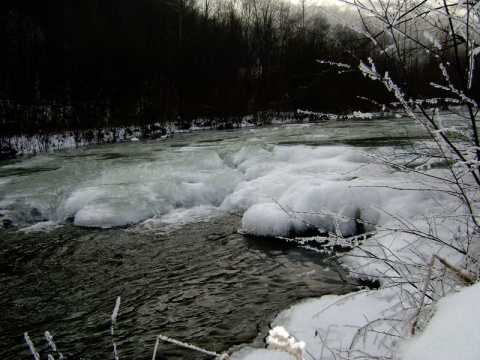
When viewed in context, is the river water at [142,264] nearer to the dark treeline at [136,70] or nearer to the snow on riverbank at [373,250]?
the snow on riverbank at [373,250]

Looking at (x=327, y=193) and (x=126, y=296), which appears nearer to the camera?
(x=126, y=296)

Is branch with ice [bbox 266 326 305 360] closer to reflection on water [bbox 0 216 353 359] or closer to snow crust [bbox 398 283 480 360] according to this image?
snow crust [bbox 398 283 480 360]

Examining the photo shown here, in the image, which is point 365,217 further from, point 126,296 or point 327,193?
point 126,296

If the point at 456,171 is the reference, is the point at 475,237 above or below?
below

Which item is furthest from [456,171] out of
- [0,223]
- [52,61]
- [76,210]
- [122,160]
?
[52,61]

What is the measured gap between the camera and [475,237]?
192cm

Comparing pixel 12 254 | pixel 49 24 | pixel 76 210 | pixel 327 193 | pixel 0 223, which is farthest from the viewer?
pixel 49 24

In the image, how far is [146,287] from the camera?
3.92 m

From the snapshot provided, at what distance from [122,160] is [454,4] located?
9031 mm

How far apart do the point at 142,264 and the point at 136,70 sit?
1701 cm

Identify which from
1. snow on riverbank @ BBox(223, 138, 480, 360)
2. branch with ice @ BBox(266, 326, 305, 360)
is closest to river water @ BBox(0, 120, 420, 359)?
snow on riverbank @ BBox(223, 138, 480, 360)

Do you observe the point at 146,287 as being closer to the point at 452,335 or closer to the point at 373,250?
the point at 373,250

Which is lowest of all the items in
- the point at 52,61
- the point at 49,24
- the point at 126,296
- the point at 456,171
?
the point at 126,296

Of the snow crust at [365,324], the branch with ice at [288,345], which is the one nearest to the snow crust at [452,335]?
the snow crust at [365,324]
